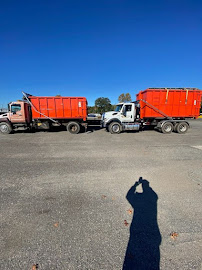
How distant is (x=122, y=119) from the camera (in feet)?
36.3

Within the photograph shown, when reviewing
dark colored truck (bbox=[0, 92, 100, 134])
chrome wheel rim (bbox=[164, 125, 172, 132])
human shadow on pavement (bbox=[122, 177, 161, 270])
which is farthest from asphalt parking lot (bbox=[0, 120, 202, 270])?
chrome wheel rim (bbox=[164, 125, 172, 132])

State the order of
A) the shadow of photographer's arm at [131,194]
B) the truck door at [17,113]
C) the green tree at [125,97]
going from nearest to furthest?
1. the shadow of photographer's arm at [131,194]
2. the truck door at [17,113]
3. the green tree at [125,97]

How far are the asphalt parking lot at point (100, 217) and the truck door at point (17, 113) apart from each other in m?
7.51

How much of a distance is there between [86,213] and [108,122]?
29.3 feet

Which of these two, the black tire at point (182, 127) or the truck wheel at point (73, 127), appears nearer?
the truck wheel at point (73, 127)

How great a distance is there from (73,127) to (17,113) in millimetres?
4687

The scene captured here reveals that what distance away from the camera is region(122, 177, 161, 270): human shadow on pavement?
1.60 m

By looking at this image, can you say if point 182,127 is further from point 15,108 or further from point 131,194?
point 15,108

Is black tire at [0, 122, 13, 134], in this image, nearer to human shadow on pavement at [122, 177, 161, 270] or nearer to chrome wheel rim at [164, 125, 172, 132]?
human shadow on pavement at [122, 177, 161, 270]

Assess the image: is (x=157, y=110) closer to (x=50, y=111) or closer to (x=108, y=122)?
(x=108, y=122)

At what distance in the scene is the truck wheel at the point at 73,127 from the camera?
10.8m

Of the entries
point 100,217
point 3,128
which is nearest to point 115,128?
point 100,217

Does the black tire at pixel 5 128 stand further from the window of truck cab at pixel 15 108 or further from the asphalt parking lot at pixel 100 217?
the asphalt parking lot at pixel 100 217

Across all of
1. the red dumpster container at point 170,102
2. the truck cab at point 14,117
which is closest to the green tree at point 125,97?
the red dumpster container at point 170,102
